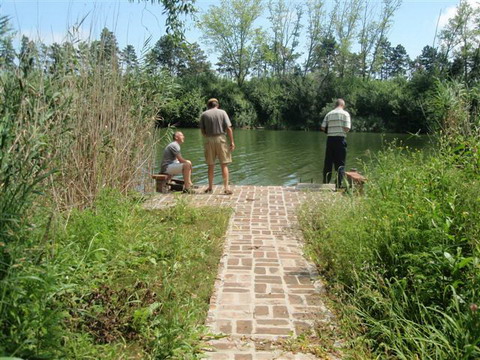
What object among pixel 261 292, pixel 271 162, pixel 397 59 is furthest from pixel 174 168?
pixel 397 59

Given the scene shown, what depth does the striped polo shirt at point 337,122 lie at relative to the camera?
8.76m

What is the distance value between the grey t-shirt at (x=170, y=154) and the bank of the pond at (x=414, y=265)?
17.8 feet

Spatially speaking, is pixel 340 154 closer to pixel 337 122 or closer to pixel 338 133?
pixel 338 133

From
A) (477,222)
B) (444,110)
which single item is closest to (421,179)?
(477,222)

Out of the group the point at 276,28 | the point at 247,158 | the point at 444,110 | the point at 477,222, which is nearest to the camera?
the point at 477,222

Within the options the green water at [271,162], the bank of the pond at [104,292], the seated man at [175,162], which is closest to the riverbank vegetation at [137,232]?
the bank of the pond at [104,292]

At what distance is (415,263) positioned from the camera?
3043 millimetres

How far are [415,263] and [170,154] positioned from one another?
6.88 meters

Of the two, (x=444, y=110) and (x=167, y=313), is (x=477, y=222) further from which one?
(x=444, y=110)

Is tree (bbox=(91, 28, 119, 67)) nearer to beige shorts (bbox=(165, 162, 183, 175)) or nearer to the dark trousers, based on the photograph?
beige shorts (bbox=(165, 162, 183, 175))

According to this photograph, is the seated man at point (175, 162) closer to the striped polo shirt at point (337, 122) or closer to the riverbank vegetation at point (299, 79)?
the striped polo shirt at point (337, 122)

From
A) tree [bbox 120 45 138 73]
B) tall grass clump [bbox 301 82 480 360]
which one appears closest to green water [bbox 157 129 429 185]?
tree [bbox 120 45 138 73]

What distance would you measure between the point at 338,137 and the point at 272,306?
19.8 feet

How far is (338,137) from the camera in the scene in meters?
8.87
